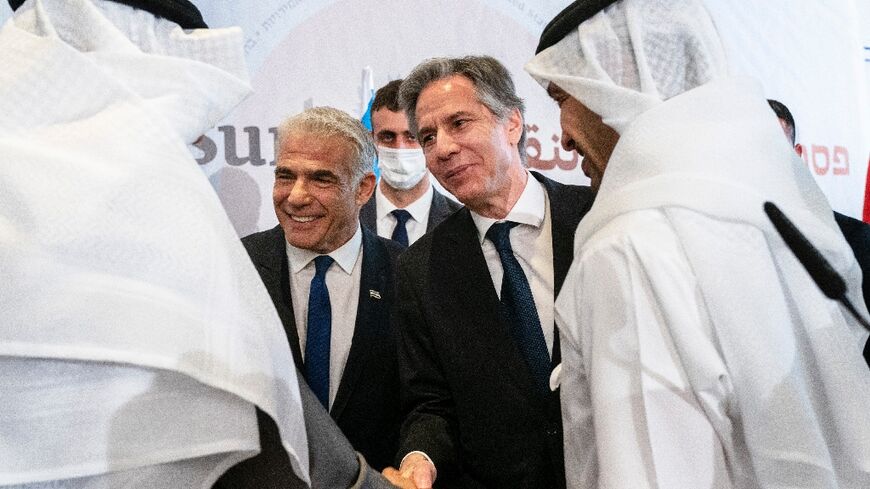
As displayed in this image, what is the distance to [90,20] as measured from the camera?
1066 mm

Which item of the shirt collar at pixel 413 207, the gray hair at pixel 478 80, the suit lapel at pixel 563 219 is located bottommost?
the shirt collar at pixel 413 207

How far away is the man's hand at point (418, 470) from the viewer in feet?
5.94

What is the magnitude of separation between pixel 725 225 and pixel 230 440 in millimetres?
802

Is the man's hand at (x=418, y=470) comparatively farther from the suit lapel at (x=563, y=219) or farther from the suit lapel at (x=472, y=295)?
the suit lapel at (x=563, y=219)

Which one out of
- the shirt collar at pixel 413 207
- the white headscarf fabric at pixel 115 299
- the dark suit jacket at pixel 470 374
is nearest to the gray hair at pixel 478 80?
the dark suit jacket at pixel 470 374

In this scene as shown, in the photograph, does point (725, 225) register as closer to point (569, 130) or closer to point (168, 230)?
point (569, 130)

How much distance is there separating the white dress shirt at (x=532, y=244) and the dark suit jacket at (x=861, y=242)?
73cm

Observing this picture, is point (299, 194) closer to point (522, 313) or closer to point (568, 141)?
point (522, 313)

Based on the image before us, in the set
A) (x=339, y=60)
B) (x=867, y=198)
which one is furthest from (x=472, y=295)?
(x=867, y=198)

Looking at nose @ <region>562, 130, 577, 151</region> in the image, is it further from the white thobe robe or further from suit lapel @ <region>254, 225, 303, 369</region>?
suit lapel @ <region>254, 225, 303, 369</region>

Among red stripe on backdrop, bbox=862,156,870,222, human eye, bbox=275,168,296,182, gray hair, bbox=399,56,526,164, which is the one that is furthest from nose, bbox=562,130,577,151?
red stripe on backdrop, bbox=862,156,870,222

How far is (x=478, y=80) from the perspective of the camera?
2.35 meters

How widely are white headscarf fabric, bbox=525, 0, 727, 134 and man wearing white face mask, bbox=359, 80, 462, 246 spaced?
1.80m

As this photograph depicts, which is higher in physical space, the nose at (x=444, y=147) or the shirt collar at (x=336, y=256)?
the nose at (x=444, y=147)
